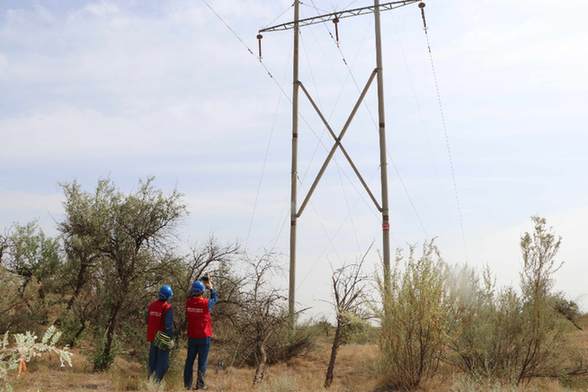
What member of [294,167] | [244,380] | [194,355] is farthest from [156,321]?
[294,167]

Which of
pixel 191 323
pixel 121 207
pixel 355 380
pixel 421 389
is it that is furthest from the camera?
pixel 121 207

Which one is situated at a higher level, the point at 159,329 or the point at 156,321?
the point at 156,321

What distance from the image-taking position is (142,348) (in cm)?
1448

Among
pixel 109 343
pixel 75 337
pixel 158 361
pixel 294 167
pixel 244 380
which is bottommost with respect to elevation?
pixel 244 380

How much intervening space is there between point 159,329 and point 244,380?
8.73 ft

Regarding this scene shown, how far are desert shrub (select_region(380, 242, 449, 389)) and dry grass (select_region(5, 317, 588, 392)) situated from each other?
12.6 inches

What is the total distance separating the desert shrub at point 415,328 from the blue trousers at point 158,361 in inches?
148

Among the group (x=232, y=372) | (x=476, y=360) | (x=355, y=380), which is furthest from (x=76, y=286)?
(x=476, y=360)

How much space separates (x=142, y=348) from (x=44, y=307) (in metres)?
2.59

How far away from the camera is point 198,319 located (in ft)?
34.8

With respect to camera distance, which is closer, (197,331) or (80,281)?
(197,331)

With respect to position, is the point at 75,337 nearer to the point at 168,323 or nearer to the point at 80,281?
the point at 80,281

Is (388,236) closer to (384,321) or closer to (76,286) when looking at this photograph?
(384,321)

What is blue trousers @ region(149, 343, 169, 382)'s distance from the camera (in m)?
10.7
